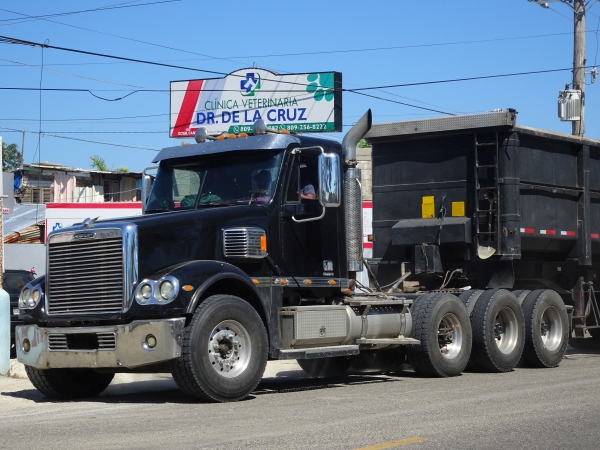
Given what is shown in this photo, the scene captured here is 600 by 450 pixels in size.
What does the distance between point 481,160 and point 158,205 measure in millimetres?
5036

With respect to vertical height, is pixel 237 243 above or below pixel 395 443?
above

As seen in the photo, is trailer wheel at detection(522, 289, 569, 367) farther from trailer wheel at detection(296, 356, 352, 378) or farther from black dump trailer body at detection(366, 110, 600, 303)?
trailer wheel at detection(296, 356, 352, 378)

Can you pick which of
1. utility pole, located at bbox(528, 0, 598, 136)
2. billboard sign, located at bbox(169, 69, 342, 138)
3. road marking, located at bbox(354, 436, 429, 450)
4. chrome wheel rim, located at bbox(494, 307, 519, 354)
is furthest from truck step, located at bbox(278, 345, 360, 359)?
billboard sign, located at bbox(169, 69, 342, 138)

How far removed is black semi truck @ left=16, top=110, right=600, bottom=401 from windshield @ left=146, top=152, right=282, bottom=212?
19 millimetres

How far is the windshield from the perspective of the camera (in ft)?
37.7

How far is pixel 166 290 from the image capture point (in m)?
10.1

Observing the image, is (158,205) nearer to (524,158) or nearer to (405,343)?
(405,343)

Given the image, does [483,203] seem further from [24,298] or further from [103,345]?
[24,298]

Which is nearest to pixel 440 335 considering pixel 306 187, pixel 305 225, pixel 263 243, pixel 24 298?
pixel 305 225

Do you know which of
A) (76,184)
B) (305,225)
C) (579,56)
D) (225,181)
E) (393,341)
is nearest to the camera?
(225,181)

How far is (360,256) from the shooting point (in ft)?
41.5

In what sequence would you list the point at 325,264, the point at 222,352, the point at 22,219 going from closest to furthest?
the point at 222,352 < the point at 325,264 < the point at 22,219

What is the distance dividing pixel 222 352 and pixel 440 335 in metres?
4.03

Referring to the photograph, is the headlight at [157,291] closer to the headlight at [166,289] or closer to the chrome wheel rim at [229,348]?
the headlight at [166,289]
